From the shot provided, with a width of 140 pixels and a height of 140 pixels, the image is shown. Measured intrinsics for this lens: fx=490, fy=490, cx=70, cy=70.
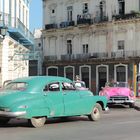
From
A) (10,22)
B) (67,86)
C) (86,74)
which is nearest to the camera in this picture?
(67,86)

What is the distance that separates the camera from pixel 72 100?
52.2ft

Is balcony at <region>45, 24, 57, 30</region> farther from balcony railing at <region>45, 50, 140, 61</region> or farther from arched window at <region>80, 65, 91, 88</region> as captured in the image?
arched window at <region>80, 65, 91, 88</region>

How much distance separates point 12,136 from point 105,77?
4508cm

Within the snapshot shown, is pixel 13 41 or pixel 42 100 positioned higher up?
pixel 13 41

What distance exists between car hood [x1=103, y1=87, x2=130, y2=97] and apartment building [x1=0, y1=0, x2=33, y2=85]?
908cm

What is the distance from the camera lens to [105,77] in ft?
187

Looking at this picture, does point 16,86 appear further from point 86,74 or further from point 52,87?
point 86,74

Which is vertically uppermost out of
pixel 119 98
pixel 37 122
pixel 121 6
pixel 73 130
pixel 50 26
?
pixel 121 6

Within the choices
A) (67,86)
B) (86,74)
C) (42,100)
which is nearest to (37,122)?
(42,100)

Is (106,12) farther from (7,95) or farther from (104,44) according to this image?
(7,95)

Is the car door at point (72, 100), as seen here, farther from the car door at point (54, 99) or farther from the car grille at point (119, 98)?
the car grille at point (119, 98)

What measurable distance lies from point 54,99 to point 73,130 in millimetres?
1649

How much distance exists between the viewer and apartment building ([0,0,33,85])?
3256 cm

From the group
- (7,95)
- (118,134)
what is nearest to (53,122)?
(7,95)
